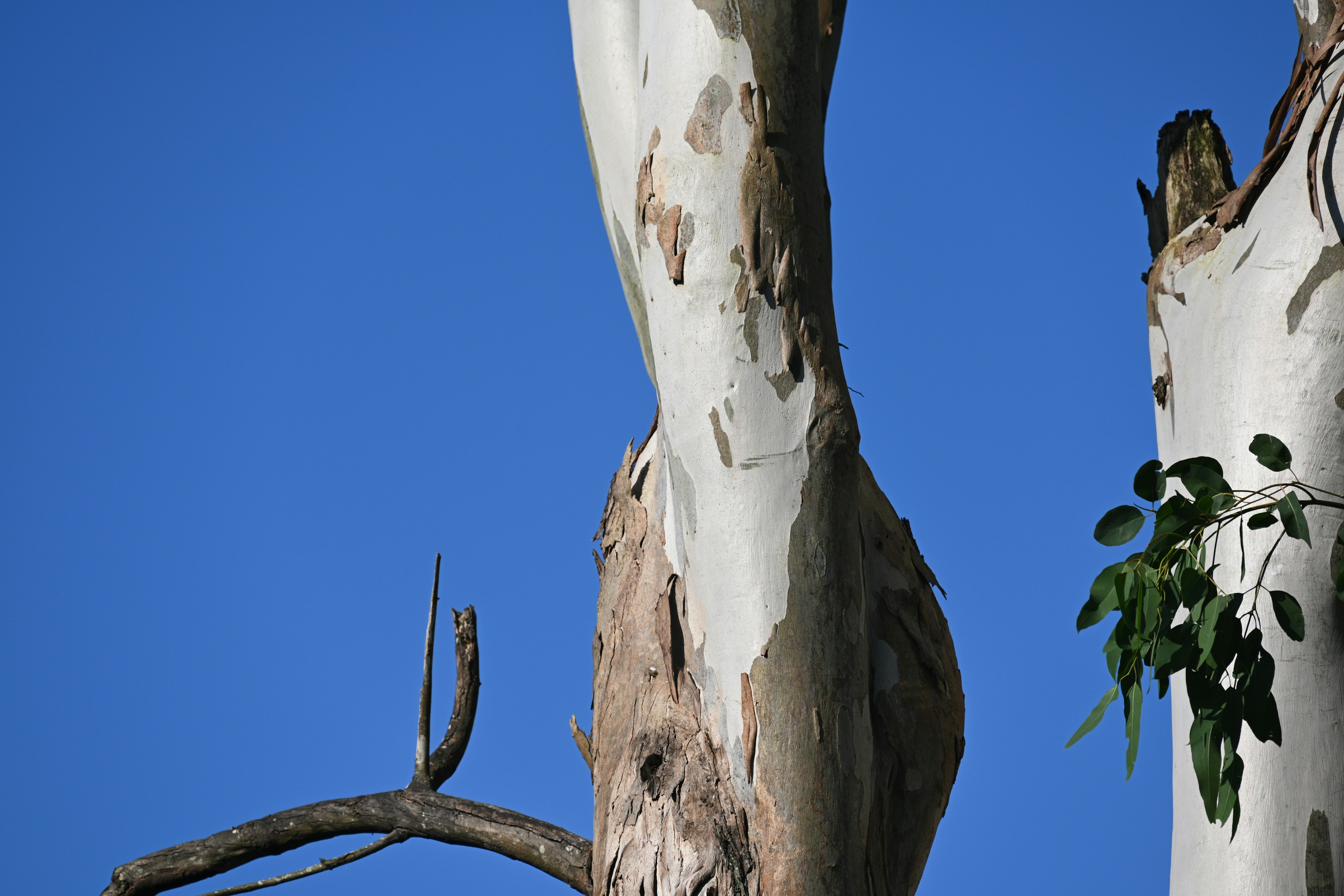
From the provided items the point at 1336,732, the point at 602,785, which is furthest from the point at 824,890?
the point at 1336,732

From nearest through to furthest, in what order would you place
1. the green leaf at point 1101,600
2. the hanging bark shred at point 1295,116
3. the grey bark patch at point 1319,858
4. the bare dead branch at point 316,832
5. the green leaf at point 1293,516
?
the green leaf at point 1293,516 < the green leaf at point 1101,600 < the grey bark patch at point 1319,858 < the hanging bark shred at point 1295,116 < the bare dead branch at point 316,832

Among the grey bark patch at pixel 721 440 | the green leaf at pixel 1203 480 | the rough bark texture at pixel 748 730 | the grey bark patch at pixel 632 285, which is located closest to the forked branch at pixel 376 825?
the rough bark texture at pixel 748 730

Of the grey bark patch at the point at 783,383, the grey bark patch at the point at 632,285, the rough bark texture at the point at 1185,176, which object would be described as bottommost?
the grey bark patch at the point at 783,383

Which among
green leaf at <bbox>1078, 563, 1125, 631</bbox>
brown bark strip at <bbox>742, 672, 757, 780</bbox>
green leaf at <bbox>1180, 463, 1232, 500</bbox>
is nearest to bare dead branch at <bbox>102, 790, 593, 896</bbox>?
brown bark strip at <bbox>742, 672, 757, 780</bbox>

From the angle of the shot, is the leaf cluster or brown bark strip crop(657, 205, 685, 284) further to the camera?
brown bark strip crop(657, 205, 685, 284)

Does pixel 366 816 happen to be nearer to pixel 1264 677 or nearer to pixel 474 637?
pixel 474 637

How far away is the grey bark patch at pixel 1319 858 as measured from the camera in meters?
1.33

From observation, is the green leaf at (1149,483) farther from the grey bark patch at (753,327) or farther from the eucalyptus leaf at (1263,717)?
the grey bark patch at (753,327)

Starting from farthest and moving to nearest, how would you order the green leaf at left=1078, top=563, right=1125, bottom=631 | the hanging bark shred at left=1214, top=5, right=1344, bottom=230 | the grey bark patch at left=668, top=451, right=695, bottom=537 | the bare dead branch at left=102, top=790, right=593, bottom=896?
the bare dead branch at left=102, top=790, right=593, bottom=896 < the hanging bark shred at left=1214, top=5, right=1344, bottom=230 < the grey bark patch at left=668, top=451, right=695, bottom=537 < the green leaf at left=1078, top=563, right=1125, bottom=631

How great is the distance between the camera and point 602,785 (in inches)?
50.2

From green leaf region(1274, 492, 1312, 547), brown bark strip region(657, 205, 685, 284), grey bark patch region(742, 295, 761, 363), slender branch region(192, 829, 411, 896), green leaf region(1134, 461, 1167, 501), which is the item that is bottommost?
slender branch region(192, 829, 411, 896)

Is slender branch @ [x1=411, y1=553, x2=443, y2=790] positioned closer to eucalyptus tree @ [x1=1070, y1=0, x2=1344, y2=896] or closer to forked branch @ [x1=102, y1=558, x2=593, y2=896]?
forked branch @ [x1=102, y1=558, x2=593, y2=896]

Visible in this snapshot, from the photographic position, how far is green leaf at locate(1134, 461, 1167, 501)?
3.38 ft

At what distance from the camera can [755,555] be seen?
111cm
